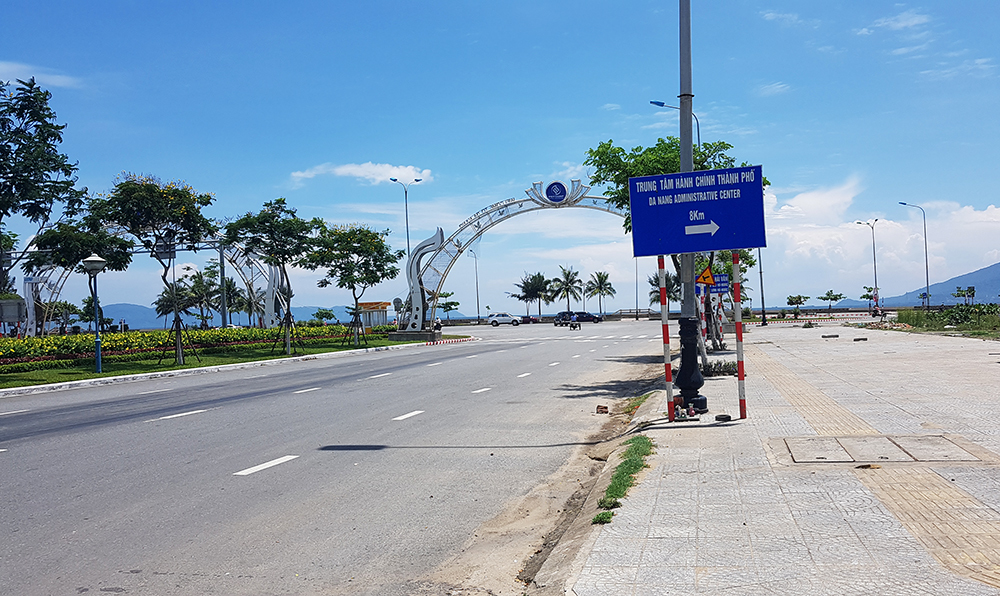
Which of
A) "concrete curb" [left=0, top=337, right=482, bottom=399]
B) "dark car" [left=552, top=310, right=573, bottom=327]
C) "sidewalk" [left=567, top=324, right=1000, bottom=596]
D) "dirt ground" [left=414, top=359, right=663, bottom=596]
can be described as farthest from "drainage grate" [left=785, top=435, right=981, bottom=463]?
"dark car" [left=552, top=310, right=573, bottom=327]

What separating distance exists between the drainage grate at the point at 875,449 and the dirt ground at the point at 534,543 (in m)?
2.02

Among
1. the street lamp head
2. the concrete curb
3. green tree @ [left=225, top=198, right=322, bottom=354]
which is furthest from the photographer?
green tree @ [left=225, top=198, right=322, bottom=354]

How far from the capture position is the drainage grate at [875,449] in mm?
7047

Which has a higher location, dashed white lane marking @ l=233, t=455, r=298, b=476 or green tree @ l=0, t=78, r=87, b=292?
green tree @ l=0, t=78, r=87, b=292

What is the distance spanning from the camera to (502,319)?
9294 centimetres

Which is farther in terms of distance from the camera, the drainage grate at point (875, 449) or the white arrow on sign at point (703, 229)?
the white arrow on sign at point (703, 229)

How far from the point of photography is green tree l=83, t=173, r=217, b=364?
95.2ft

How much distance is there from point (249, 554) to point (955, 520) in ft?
16.3

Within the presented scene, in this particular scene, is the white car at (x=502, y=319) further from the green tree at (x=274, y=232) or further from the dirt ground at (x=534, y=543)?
the dirt ground at (x=534, y=543)

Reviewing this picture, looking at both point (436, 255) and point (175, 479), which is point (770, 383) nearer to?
point (175, 479)

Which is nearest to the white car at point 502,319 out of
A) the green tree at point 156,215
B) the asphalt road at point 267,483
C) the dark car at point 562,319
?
the dark car at point 562,319

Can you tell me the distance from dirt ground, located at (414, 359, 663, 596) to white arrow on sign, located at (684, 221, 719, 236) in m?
3.43

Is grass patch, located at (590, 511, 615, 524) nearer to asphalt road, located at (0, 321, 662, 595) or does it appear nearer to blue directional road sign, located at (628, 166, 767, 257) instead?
asphalt road, located at (0, 321, 662, 595)

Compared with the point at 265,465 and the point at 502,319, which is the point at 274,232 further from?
the point at 502,319
